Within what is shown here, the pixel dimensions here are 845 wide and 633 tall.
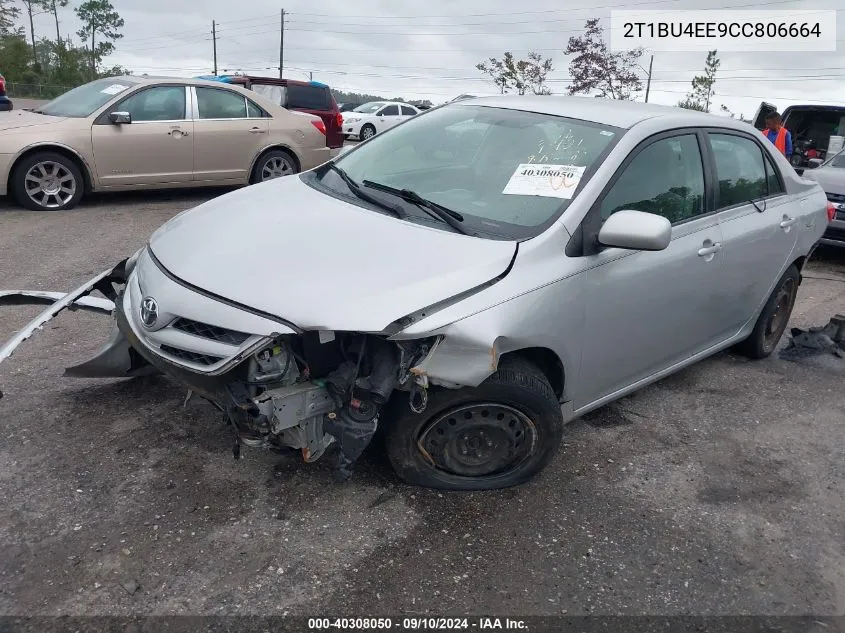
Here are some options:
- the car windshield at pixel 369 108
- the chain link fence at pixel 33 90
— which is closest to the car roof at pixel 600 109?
the car windshield at pixel 369 108

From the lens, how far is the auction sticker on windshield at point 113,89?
8516 mm

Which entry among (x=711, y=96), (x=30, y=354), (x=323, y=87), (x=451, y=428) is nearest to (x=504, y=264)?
(x=451, y=428)

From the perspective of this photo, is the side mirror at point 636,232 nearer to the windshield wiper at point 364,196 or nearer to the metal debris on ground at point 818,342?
the windshield wiper at point 364,196

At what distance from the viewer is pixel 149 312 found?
285 centimetres

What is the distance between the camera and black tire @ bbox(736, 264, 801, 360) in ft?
15.6

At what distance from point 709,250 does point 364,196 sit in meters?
1.83

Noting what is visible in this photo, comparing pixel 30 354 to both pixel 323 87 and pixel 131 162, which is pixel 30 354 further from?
pixel 323 87

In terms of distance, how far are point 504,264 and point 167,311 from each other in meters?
1.32

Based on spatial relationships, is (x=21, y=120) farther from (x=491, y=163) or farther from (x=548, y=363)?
(x=548, y=363)

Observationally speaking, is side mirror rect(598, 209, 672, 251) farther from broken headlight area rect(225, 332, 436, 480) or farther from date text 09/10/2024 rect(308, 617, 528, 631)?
date text 09/10/2024 rect(308, 617, 528, 631)

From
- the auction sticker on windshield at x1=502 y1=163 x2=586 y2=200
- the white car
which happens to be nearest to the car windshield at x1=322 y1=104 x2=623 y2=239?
the auction sticker on windshield at x1=502 y1=163 x2=586 y2=200

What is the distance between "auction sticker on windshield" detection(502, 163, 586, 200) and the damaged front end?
39.0 inches

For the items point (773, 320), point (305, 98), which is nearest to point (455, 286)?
point (773, 320)

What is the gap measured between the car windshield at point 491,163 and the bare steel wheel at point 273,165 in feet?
18.6
